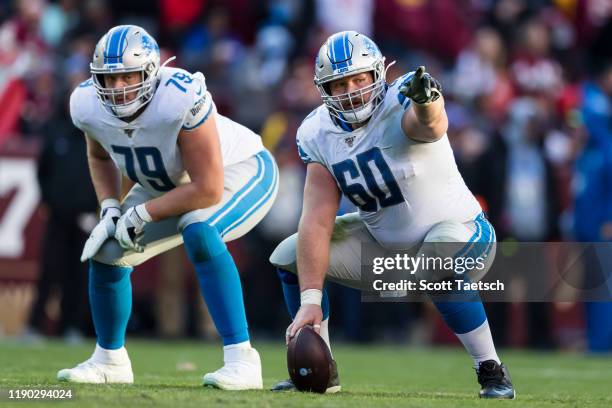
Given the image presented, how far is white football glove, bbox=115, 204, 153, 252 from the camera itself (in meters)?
5.41

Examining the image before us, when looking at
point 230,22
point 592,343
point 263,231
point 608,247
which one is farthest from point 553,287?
point 230,22

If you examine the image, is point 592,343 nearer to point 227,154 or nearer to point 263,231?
point 263,231

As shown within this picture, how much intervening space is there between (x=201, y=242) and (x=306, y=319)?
1.86 ft

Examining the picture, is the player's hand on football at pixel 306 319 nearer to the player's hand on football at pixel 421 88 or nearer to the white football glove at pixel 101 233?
the white football glove at pixel 101 233

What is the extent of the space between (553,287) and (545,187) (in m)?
0.87

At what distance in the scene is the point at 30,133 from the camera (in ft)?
36.5

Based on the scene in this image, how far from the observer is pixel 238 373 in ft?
17.6

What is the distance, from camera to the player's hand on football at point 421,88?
483 cm

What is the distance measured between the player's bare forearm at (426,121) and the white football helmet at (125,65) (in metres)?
1.12

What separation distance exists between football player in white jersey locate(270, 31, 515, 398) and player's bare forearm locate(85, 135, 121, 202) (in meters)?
0.85

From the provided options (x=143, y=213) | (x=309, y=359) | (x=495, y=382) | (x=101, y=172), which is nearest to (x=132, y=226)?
(x=143, y=213)

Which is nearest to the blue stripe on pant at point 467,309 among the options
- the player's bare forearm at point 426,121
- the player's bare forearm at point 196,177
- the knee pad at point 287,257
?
the player's bare forearm at point 426,121

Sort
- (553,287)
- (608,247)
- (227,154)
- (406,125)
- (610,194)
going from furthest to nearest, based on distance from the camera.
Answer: (553,287), (610,194), (608,247), (227,154), (406,125)

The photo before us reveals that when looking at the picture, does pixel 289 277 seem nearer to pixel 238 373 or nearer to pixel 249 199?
pixel 249 199
